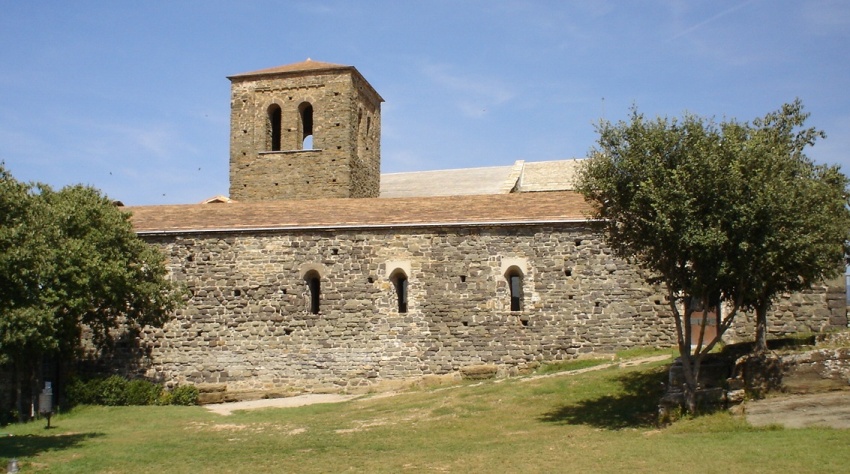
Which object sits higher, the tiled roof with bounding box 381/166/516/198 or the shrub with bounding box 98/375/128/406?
the tiled roof with bounding box 381/166/516/198

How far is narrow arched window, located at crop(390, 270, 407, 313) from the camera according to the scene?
24.1 metres

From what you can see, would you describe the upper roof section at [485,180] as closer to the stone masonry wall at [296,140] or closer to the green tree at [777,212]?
the stone masonry wall at [296,140]

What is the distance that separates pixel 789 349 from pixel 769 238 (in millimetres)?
2752

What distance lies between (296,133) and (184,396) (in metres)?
14.5

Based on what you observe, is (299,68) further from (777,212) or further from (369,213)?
(777,212)

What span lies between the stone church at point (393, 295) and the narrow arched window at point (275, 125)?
9559 mm

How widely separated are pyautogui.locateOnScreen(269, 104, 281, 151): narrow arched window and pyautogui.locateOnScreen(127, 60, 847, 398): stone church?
956 centimetres

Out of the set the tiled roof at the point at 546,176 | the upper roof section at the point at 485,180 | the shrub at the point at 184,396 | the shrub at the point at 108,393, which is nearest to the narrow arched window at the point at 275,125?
the upper roof section at the point at 485,180

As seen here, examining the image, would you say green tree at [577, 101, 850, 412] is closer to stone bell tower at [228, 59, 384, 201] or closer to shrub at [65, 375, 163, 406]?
shrub at [65, 375, 163, 406]

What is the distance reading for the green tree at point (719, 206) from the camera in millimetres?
14797

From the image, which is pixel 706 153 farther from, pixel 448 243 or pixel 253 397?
pixel 253 397

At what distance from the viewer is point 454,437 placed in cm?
1588

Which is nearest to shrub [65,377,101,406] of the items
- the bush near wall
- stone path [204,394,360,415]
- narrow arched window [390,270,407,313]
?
the bush near wall

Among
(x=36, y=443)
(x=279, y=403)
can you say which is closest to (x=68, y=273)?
(x=36, y=443)
